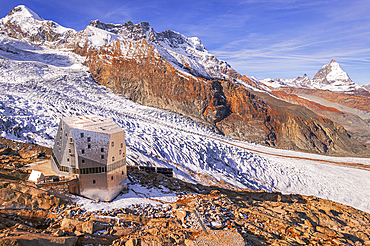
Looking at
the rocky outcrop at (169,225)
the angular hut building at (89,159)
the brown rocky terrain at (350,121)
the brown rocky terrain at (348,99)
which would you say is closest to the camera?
the rocky outcrop at (169,225)

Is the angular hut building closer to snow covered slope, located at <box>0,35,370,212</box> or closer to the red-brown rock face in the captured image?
snow covered slope, located at <box>0,35,370,212</box>

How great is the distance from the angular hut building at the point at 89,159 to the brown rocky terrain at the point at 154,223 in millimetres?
1521

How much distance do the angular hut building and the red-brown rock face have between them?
4754 centimetres

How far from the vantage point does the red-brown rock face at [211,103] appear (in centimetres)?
6334

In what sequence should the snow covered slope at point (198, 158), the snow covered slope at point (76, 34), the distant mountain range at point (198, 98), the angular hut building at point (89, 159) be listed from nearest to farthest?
the angular hut building at point (89, 159), the snow covered slope at point (198, 158), the distant mountain range at point (198, 98), the snow covered slope at point (76, 34)

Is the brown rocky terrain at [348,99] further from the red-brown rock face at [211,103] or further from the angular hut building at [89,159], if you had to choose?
the angular hut building at [89,159]

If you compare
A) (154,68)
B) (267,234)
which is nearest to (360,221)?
(267,234)

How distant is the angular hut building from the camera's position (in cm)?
1500

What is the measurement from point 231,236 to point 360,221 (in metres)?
13.6

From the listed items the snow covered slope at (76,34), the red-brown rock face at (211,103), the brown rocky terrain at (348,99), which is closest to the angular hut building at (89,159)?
the red-brown rock face at (211,103)

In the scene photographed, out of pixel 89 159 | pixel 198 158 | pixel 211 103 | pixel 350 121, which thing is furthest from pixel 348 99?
pixel 89 159

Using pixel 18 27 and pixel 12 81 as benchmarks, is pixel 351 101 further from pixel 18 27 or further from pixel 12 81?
pixel 18 27

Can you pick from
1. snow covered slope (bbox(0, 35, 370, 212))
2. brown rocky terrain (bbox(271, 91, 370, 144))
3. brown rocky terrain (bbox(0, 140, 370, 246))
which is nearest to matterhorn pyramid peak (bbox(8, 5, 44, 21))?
snow covered slope (bbox(0, 35, 370, 212))

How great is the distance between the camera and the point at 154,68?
68.5 m
